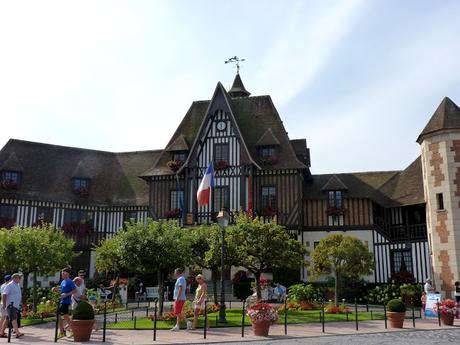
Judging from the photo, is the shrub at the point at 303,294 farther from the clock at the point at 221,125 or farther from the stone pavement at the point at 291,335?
the clock at the point at 221,125

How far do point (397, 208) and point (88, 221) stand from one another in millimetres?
19996

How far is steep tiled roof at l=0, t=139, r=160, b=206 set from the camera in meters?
33.1

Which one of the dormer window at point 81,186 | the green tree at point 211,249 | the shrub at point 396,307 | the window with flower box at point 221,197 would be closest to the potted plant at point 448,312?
the shrub at point 396,307

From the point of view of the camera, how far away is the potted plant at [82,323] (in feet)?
39.5

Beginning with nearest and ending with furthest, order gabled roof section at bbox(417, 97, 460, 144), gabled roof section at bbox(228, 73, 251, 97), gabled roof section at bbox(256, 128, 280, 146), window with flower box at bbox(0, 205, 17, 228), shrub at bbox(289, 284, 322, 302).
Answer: shrub at bbox(289, 284, 322, 302)
gabled roof section at bbox(417, 97, 460, 144)
window with flower box at bbox(0, 205, 17, 228)
gabled roof section at bbox(256, 128, 280, 146)
gabled roof section at bbox(228, 73, 251, 97)

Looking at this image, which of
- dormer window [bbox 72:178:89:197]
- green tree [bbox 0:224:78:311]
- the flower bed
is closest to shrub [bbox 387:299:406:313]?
the flower bed

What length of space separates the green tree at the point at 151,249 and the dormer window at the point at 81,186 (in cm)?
1658

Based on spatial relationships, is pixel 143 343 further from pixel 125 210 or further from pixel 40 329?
pixel 125 210

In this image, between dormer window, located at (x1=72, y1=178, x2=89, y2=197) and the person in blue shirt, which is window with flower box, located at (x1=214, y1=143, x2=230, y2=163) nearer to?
dormer window, located at (x1=72, y1=178, x2=89, y2=197)

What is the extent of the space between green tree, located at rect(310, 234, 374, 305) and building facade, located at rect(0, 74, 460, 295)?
5.74m

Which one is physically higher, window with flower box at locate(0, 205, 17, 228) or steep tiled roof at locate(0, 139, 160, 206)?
steep tiled roof at locate(0, 139, 160, 206)

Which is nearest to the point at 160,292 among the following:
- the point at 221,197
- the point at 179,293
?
the point at 179,293

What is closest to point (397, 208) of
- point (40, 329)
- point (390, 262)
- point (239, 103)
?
point (390, 262)

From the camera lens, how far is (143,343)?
12.0 meters
